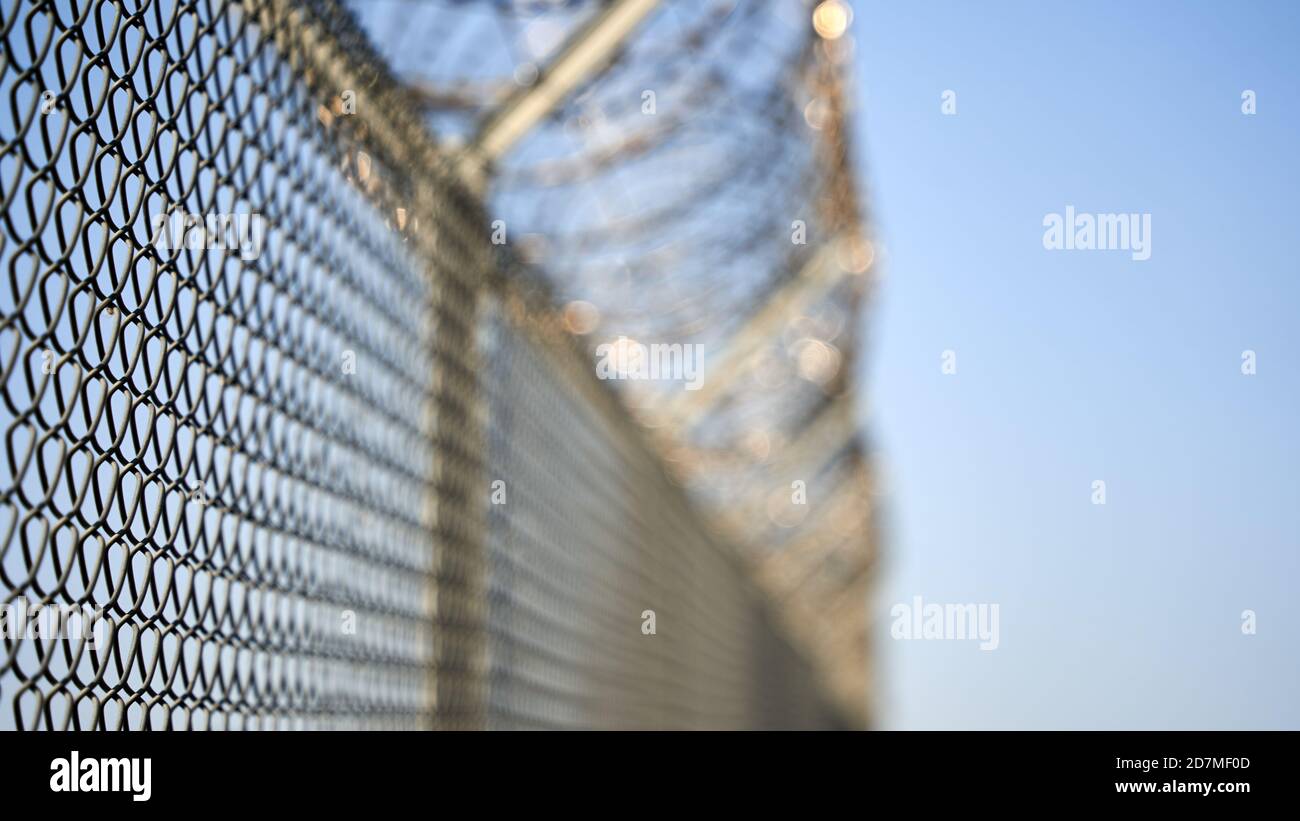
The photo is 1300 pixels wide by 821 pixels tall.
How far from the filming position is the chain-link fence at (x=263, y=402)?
1.25m

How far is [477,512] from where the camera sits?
113 inches

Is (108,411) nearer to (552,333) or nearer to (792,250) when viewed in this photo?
(552,333)

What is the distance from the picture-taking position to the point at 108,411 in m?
1.31

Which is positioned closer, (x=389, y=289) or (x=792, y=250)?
(x=389, y=289)

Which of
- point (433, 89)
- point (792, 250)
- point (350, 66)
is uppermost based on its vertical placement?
point (792, 250)

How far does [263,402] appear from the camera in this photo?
179 centimetres

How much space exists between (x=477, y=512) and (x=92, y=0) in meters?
1.70

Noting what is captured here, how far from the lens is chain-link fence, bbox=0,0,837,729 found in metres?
1.25
